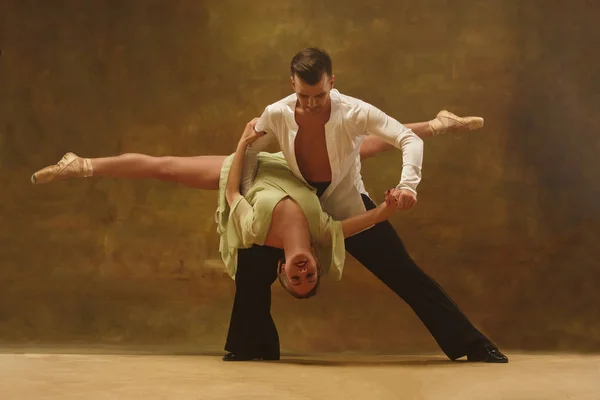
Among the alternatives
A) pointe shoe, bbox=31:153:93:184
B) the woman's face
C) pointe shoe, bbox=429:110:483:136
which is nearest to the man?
the woman's face

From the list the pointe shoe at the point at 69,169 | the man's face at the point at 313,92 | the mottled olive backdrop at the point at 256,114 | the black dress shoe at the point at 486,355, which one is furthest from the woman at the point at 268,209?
the mottled olive backdrop at the point at 256,114

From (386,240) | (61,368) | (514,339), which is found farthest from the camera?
(514,339)

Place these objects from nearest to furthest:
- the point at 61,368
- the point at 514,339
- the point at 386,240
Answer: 1. the point at 61,368
2. the point at 386,240
3. the point at 514,339

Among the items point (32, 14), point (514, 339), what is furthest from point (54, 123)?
point (514, 339)

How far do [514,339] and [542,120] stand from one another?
1.23 m

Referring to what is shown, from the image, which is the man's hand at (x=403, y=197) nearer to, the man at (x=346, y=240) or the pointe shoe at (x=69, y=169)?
the man at (x=346, y=240)

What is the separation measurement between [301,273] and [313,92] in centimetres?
70

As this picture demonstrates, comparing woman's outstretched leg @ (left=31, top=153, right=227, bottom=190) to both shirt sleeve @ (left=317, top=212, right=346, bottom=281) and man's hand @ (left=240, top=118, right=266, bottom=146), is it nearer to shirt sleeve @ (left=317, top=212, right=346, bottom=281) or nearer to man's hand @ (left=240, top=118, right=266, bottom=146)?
man's hand @ (left=240, top=118, right=266, bottom=146)

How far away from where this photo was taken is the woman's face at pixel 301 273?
3.01 meters

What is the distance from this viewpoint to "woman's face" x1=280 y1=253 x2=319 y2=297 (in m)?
3.01

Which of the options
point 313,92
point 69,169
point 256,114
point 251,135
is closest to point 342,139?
point 313,92

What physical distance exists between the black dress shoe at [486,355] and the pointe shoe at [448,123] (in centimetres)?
96

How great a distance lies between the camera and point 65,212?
4547mm

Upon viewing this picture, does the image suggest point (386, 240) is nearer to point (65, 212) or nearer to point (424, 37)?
point (424, 37)
